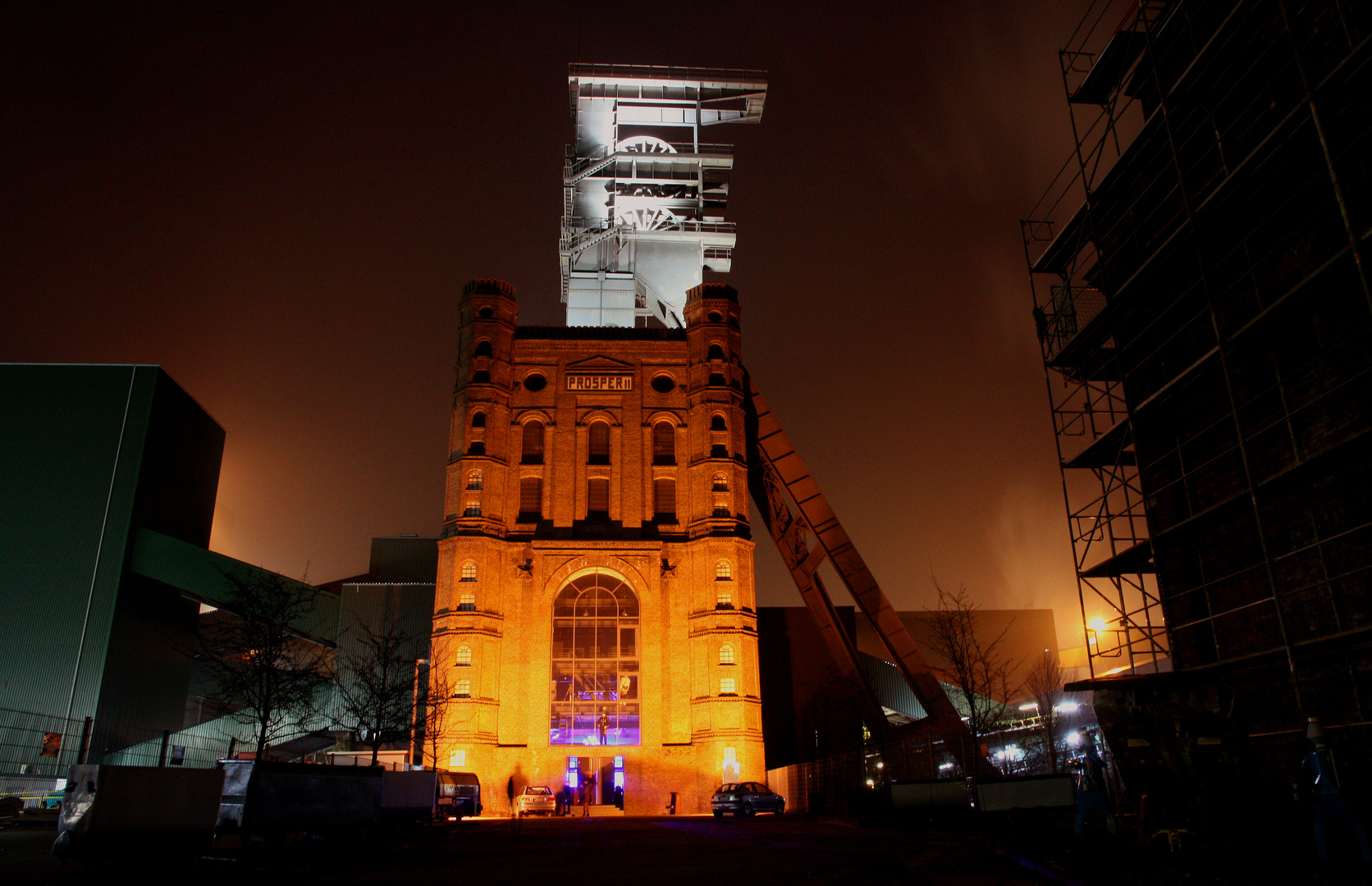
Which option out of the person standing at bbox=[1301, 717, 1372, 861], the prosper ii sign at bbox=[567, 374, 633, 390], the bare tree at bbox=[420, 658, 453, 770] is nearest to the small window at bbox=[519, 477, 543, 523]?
the prosper ii sign at bbox=[567, 374, 633, 390]

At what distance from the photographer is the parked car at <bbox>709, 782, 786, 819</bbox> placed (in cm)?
3291

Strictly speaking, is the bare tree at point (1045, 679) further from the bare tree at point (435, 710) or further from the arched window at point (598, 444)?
the bare tree at point (435, 710)

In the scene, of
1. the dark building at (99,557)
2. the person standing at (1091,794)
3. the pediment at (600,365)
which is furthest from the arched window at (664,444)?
the person standing at (1091,794)

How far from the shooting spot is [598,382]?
45.2 meters

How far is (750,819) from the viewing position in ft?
99.6

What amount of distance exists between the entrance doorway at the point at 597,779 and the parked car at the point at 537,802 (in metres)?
2.99

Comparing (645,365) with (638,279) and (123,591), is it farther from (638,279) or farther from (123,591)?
(123,591)

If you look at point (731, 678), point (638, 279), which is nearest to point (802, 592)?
point (731, 678)

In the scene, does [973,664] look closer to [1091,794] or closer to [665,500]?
[665,500]

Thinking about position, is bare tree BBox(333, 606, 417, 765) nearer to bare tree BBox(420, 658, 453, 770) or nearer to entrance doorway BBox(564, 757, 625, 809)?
bare tree BBox(420, 658, 453, 770)

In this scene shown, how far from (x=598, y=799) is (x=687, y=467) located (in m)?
14.4

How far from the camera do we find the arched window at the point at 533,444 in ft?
144

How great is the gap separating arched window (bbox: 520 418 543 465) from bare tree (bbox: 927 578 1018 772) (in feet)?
60.9

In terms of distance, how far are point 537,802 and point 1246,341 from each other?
27329 millimetres
